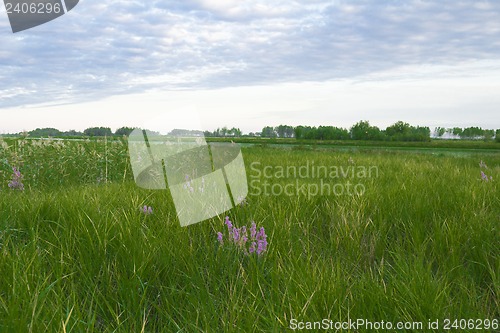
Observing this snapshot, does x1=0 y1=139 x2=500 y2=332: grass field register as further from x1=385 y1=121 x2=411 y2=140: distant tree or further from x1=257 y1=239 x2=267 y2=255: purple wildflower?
x1=385 y1=121 x2=411 y2=140: distant tree

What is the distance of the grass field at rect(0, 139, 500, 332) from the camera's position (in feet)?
4.62

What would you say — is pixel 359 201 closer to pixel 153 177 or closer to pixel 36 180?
pixel 153 177

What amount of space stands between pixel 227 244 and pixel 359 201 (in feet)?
4.73

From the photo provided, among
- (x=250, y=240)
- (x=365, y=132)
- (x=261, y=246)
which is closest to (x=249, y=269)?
(x=261, y=246)

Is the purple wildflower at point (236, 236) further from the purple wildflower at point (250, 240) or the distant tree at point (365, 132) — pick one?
the distant tree at point (365, 132)

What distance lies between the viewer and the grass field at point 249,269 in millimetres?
1409

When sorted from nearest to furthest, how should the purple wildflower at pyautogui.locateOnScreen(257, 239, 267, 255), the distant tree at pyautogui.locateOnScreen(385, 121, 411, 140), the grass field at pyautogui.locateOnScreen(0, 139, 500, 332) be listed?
the grass field at pyautogui.locateOnScreen(0, 139, 500, 332) < the purple wildflower at pyautogui.locateOnScreen(257, 239, 267, 255) < the distant tree at pyautogui.locateOnScreen(385, 121, 411, 140)

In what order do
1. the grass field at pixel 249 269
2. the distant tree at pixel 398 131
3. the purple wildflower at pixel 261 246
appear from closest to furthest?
the grass field at pixel 249 269
the purple wildflower at pixel 261 246
the distant tree at pixel 398 131

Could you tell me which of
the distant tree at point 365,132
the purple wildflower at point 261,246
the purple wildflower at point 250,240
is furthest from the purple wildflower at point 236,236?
the distant tree at point 365,132

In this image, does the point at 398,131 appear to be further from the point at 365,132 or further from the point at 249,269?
the point at 249,269

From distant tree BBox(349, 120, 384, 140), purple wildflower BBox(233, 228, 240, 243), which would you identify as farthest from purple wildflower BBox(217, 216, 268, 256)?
distant tree BBox(349, 120, 384, 140)

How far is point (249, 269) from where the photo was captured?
1.84 metres

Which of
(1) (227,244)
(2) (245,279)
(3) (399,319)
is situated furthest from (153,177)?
(3) (399,319)

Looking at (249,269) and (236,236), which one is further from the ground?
(236,236)
